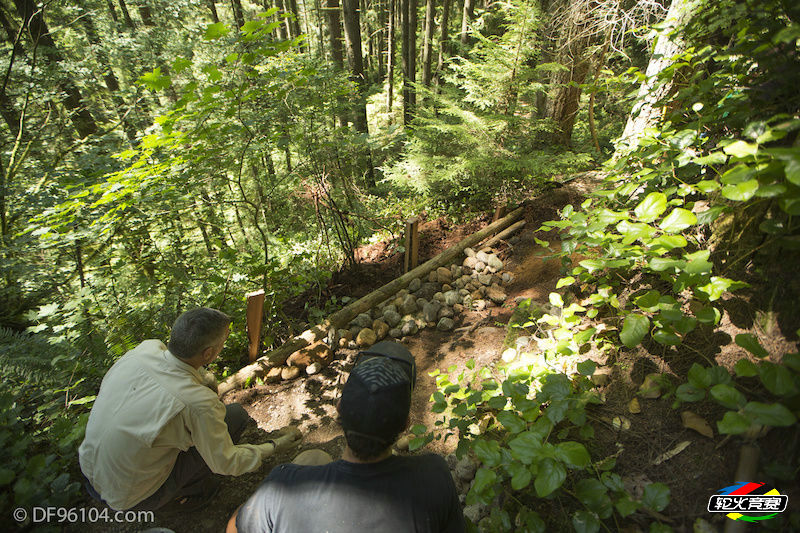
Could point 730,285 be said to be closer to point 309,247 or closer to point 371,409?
point 371,409

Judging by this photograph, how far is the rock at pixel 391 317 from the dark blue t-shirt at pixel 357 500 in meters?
2.93

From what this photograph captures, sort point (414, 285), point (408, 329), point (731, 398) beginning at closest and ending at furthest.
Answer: point (731, 398) → point (408, 329) → point (414, 285)

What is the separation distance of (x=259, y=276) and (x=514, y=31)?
538 cm

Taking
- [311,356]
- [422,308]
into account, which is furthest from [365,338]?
[422,308]

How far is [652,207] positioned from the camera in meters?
1.70

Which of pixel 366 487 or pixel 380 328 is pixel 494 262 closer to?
pixel 380 328

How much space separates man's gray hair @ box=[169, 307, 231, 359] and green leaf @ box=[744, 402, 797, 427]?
8.94 feet

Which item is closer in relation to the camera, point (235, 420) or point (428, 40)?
point (235, 420)

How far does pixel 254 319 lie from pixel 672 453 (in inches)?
139

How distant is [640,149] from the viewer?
7.76ft

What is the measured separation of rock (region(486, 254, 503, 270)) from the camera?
4.90 meters

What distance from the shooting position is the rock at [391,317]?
168 inches

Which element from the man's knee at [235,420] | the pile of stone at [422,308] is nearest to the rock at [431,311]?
the pile of stone at [422,308]

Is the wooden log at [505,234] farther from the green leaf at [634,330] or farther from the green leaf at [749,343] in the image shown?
the green leaf at [749,343]
